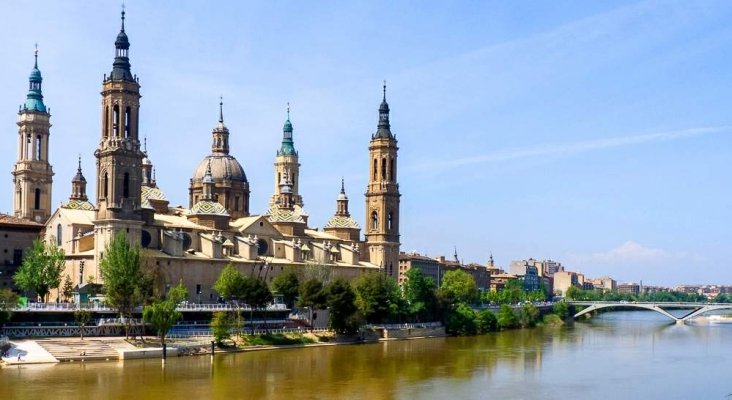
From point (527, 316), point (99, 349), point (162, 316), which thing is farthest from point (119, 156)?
point (527, 316)

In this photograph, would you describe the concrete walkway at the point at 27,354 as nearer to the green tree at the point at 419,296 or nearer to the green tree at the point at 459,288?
the green tree at the point at 419,296

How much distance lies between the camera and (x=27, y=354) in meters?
45.8

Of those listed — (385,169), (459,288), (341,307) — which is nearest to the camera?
(341,307)

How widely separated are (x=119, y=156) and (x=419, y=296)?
26501 mm

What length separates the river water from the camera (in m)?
38.7

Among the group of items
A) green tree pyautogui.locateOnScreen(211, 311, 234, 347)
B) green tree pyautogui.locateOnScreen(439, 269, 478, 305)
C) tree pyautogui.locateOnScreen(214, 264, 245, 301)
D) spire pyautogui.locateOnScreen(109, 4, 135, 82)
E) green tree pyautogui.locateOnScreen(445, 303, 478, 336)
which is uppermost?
spire pyautogui.locateOnScreen(109, 4, 135, 82)

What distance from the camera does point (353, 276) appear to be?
3174 inches

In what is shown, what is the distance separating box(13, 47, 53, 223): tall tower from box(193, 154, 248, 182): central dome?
45.3 feet

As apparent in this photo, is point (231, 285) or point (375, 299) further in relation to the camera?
point (375, 299)

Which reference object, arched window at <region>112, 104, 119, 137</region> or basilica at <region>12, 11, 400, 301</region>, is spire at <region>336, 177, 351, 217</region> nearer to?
basilica at <region>12, 11, 400, 301</region>

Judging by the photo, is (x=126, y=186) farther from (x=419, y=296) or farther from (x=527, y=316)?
(x=527, y=316)

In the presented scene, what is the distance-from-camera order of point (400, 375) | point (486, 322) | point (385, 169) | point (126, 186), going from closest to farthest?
point (400, 375)
point (126, 186)
point (486, 322)
point (385, 169)

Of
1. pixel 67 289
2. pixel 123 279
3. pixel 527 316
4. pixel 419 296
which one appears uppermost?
pixel 123 279

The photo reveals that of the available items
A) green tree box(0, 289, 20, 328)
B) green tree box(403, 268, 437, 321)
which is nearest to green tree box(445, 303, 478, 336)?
green tree box(403, 268, 437, 321)
